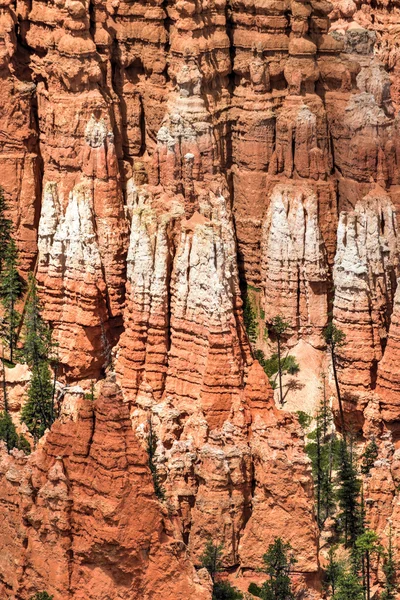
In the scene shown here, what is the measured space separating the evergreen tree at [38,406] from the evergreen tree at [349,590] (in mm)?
14779

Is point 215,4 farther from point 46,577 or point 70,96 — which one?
point 46,577

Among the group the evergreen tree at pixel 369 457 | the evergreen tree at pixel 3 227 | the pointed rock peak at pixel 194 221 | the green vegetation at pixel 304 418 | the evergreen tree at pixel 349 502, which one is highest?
the evergreen tree at pixel 3 227

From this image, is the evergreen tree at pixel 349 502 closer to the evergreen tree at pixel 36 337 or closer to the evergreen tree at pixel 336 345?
the evergreen tree at pixel 336 345

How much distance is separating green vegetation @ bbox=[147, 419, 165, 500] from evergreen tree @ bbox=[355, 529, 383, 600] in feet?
21.1

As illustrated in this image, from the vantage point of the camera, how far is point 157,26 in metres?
94.1

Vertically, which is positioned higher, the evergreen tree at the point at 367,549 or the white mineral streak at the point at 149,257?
the white mineral streak at the point at 149,257

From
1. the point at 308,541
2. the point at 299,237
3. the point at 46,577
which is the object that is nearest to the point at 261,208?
the point at 299,237

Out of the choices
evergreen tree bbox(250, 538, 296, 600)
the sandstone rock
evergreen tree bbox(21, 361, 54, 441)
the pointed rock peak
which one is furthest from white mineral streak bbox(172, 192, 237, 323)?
the sandstone rock

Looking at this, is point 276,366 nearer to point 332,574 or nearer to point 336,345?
point 336,345

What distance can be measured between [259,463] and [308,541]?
348cm

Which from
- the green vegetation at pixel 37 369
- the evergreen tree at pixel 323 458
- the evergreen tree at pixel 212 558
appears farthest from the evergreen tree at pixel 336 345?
the green vegetation at pixel 37 369

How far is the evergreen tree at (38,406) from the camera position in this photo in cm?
8956

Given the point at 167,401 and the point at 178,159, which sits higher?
the point at 178,159

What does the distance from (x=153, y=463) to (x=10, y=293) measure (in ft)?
42.8
